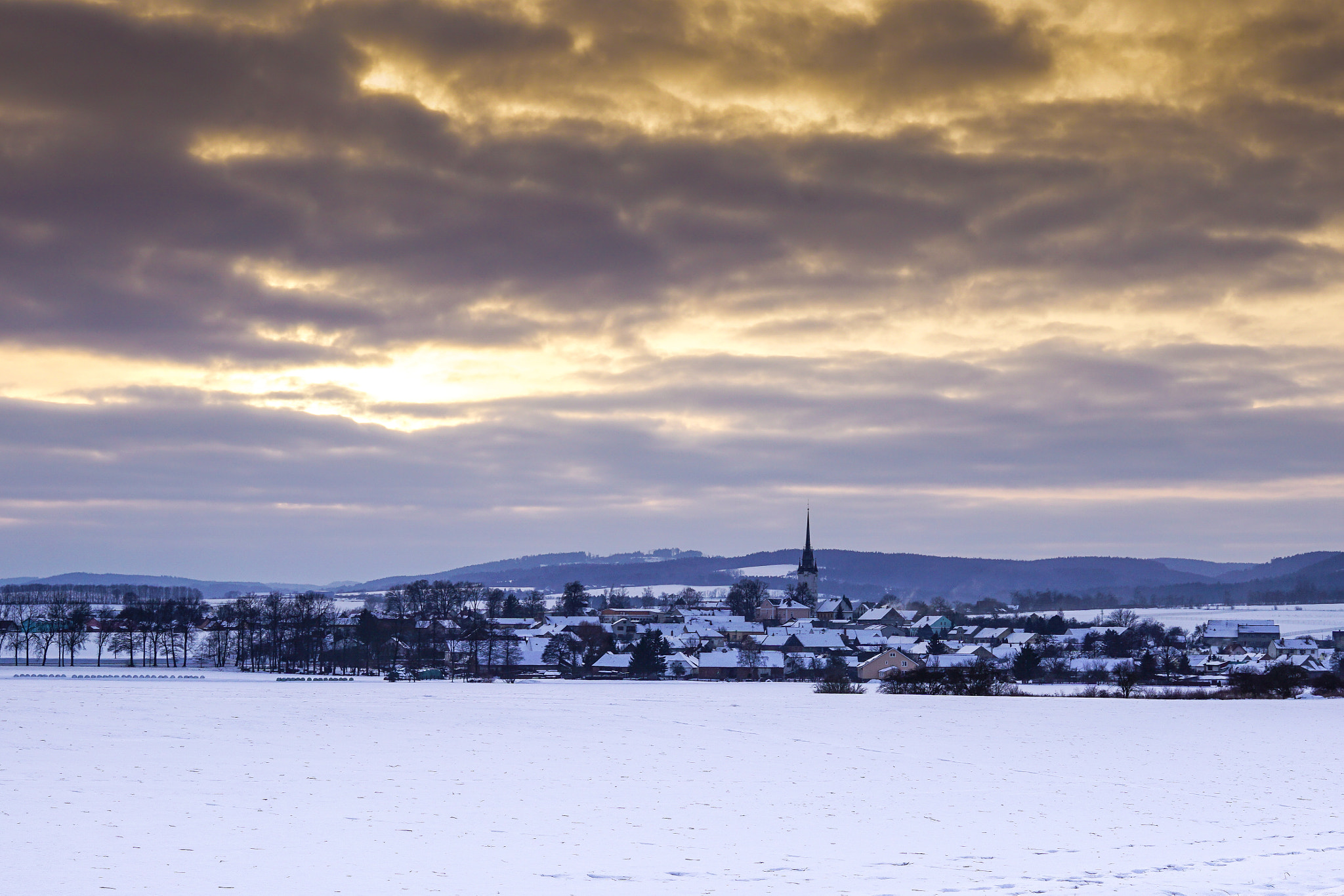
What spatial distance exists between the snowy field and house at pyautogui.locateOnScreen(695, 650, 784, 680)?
86.5 metres

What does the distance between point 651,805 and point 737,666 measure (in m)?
115

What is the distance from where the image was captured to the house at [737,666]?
133 m

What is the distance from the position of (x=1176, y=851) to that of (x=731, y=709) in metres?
37.5

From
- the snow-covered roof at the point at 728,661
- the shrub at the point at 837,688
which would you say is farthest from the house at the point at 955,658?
the shrub at the point at 837,688

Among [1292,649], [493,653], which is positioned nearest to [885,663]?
[493,653]

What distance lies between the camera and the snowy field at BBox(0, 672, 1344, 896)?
1641cm

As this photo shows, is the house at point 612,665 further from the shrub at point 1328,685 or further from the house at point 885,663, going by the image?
the shrub at point 1328,685

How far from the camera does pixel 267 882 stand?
1561cm

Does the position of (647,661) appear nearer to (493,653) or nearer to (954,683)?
(493,653)

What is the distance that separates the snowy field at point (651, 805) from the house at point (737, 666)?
8653 cm

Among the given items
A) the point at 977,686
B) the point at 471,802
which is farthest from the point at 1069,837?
the point at 977,686

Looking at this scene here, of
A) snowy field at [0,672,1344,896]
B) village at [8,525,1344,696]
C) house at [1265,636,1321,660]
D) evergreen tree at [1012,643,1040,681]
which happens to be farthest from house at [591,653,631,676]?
house at [1265,636,1321,660]

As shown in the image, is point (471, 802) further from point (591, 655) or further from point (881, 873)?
point (591, 655)

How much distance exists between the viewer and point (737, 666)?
136250 millimetres
